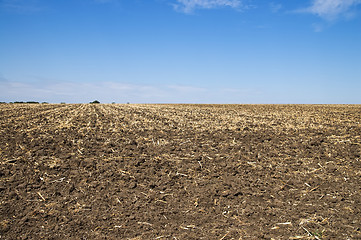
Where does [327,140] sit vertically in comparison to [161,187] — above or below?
above

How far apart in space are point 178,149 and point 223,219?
4.33 metres

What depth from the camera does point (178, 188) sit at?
6434mm

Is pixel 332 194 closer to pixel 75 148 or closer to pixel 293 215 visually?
pixel 293 215

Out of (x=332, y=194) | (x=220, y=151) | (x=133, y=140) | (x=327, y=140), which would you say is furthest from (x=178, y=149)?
(x=327, y=140)

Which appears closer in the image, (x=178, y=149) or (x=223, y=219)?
(x=223, y=219)

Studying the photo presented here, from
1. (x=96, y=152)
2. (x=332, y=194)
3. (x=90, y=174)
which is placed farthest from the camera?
(x=96, y=152)

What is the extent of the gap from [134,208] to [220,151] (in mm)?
4406

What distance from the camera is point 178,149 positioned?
927 centimetres

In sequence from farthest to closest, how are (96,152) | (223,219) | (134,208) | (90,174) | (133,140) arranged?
(133,140) → (96,152) → (90,174) → (134,208) → (223,219)

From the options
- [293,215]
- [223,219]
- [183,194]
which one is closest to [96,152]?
[183,194]

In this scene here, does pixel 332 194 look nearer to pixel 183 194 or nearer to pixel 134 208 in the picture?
pixel 183 194

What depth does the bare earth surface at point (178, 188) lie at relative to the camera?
4879 millimetres

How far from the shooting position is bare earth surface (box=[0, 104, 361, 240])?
488 centimetres

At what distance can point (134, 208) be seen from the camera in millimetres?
5547
